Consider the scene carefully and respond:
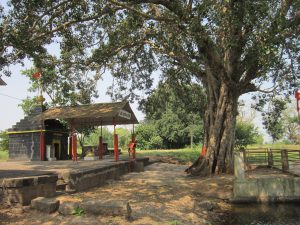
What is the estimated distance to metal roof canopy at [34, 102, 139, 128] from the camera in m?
19.9

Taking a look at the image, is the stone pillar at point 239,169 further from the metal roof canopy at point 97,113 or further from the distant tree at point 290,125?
the distant tree at point 290,125

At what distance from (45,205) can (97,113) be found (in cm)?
1045

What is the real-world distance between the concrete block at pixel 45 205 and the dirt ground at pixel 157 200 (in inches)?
5.4

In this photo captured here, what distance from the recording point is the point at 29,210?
32.6 ft

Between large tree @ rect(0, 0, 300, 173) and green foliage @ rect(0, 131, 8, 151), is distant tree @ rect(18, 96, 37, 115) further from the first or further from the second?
large tree @ rect(0, 0, 300, 173)

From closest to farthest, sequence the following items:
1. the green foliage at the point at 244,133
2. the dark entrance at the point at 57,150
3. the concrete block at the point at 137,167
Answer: the concrete block at the point at 137,167
the dark entrance at the point at 57,150
the green foliage at the point at 244,133

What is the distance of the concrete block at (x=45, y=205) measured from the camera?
9766mm

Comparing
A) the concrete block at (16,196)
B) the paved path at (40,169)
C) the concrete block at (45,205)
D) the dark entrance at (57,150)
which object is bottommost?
the concrete block at (45,205)

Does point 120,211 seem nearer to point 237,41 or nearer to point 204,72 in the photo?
point 237,41

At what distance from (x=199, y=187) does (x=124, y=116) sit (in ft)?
A: 23.0

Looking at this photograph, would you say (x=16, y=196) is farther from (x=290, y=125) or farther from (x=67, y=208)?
(x=290, y=125)

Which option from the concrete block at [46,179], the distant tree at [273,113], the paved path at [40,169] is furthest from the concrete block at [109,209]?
the distant tree at [273,113]

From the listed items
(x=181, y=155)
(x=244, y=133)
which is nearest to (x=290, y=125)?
(x=244, y=133)

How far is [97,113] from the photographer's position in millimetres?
19953
